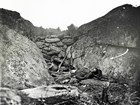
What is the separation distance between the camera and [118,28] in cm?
609

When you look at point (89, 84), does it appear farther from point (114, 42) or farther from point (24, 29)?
point (24, 29)

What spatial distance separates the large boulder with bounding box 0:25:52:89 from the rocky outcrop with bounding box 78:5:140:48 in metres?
2.21

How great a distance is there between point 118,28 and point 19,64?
3.30 m

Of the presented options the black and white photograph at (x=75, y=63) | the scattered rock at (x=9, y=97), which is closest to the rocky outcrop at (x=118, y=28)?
the black and white photograph at (x=75, y=63)

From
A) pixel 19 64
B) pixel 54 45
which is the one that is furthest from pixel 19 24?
pixel 19 64

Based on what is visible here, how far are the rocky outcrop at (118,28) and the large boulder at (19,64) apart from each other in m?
2.21

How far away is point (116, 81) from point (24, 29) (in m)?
3.97

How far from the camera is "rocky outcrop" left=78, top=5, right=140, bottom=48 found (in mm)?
5723

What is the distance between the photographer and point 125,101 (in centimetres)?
403

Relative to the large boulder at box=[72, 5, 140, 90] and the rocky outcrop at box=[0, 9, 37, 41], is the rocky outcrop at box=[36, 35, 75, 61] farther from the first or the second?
the rocky outcrop at box=[0, 9, 37, 41]

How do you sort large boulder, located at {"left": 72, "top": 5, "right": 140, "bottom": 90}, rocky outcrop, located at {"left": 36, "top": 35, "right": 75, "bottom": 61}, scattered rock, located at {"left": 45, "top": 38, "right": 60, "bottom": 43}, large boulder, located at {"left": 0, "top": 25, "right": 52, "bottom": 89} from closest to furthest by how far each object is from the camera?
large boulder, located at {"left": 0, "top": 25, "right": 52, "bottom": 89} → large boulder, located at {"left": 72, "top": 5, "right": 140, "bottom": 90} → rocky outcrop, located at {"left": 36, "top": 35, "right": 75, "bottom": 61} → scattered rock, located at {"left": 45, "top": 38, "right": 60, "bottom": 43}

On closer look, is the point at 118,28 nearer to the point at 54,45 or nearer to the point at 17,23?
the point at 54,45

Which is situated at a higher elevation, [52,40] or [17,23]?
[17,23]

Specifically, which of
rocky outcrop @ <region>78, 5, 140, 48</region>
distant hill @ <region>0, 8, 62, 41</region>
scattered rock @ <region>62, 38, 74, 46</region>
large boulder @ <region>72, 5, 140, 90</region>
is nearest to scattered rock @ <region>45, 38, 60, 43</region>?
scattered rock @ <region>62, 38, 74, 46</region>
